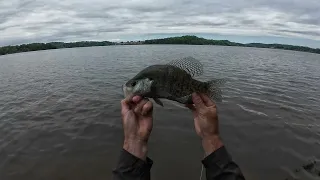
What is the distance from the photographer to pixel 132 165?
119 inches

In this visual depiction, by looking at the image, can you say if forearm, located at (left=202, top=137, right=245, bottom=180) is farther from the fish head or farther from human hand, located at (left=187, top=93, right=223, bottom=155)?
the fish head

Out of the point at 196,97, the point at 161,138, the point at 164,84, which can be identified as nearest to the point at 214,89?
the point at 196,97

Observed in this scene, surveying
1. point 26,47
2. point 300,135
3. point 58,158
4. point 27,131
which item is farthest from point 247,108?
point 26,47

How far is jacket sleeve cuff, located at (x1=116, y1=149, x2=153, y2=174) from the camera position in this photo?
301 cm

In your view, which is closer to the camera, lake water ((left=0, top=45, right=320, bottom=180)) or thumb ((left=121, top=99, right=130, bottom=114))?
thumb ((left=121, top=99, right=130, bottom=114))

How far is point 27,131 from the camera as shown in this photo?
1164cm

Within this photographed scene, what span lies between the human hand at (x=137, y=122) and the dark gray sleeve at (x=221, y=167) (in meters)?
0.80

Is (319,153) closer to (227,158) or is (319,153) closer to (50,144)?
(227,158)

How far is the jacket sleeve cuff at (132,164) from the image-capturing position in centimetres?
301

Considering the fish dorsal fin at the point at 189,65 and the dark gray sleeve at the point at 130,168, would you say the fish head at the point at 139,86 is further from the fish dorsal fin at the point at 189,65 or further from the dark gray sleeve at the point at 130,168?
the dark gray sleeve at the point at 130,168

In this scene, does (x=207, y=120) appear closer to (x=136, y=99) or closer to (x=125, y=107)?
(x=136, y=99)

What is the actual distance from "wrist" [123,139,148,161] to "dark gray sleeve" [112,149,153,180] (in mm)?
73

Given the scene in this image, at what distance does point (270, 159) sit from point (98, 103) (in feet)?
33.2

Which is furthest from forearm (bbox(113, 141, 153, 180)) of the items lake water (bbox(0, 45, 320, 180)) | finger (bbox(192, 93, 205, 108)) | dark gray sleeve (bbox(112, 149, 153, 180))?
lake water (bbox(0, 45, 320, 180))
